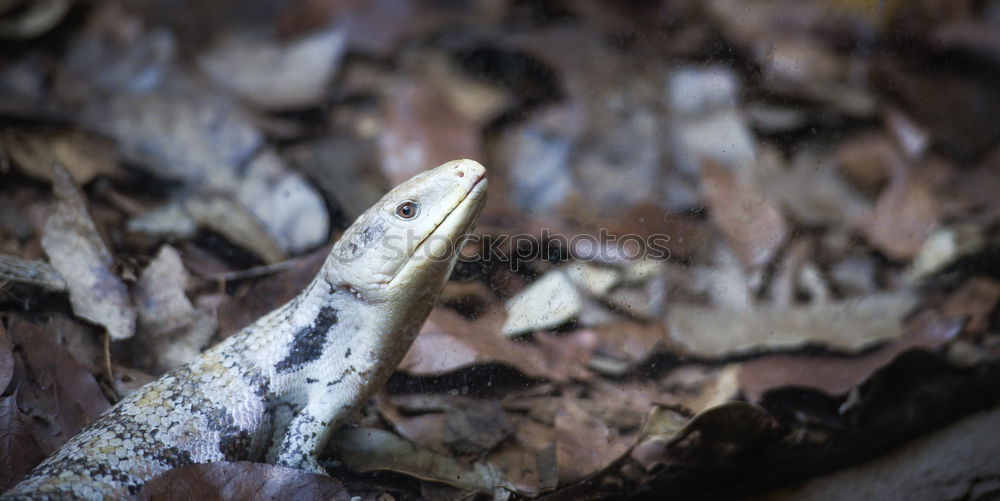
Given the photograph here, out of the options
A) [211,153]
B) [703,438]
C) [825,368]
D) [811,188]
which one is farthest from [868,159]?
[211,153]

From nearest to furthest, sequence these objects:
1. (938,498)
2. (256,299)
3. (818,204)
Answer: (938,498)
(256,299)
(818,204)

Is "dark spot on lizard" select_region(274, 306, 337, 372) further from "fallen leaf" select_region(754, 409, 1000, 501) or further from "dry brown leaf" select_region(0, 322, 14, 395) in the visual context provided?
"fallen leaf" select_region(754, 409, 1000, 501)

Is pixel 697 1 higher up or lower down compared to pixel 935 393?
higher up

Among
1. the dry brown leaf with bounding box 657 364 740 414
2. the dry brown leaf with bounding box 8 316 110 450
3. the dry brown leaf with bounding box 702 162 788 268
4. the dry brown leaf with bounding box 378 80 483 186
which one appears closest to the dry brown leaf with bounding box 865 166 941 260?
the dry brown leaf with bounding box 702 162 788 268

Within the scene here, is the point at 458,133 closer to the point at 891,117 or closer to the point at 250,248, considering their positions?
the point at 250,248

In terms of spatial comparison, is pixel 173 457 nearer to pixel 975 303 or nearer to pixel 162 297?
pixel 162 297

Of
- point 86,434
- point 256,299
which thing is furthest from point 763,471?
point 86,434

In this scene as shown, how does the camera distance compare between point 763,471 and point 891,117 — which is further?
point 891,117
